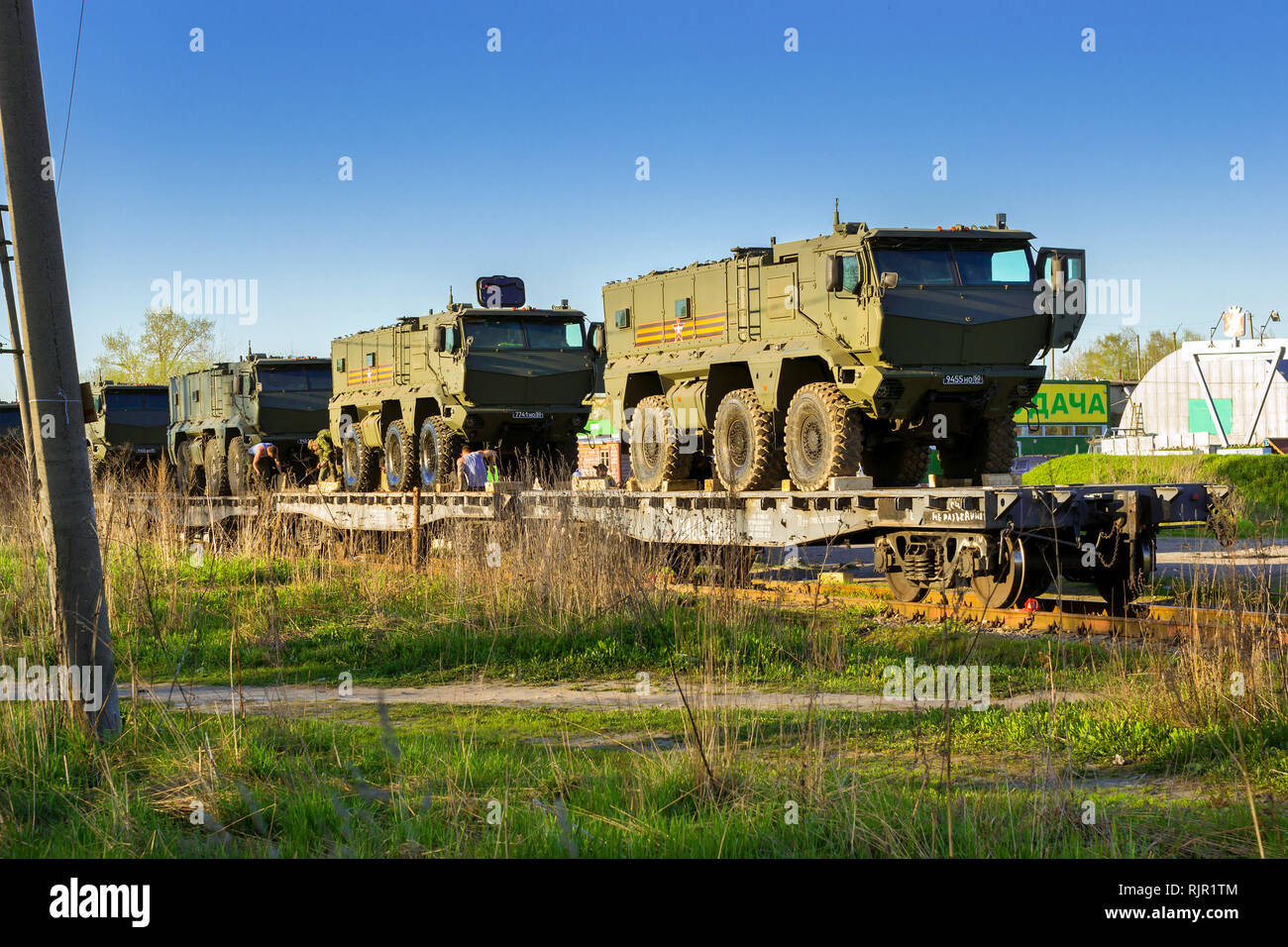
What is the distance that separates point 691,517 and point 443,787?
8.09 meters

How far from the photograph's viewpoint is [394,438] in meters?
22.2

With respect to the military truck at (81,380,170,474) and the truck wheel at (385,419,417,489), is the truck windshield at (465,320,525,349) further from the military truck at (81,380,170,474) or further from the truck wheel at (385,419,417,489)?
the military truck at (81,380,170,474)

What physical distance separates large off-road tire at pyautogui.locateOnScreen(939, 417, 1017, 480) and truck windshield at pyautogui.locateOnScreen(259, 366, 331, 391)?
15537 mm

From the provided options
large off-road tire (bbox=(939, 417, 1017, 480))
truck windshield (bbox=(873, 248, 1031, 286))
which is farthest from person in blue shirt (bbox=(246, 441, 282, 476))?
truck windshield (bbox=(873, 248, 1031, 286))

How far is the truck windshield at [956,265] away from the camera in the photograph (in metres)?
13.1

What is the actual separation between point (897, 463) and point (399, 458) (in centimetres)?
988

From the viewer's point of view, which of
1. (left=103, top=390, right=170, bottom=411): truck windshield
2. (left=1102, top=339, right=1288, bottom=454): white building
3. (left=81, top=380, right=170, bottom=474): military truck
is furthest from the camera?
(left=1102, top=339, right=1288, bottom=454): white building

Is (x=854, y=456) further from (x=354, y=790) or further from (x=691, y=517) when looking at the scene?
(x=354, y=790)

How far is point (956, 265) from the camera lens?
13.3 metres

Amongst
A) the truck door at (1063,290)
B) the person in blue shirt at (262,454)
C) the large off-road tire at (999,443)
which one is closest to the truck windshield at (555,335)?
the person in blue shirt at (262,454)

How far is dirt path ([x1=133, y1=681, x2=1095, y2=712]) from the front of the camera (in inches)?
316

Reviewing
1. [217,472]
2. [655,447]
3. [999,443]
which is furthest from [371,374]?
[999,443]

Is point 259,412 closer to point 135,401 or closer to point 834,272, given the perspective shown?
point 135,401
